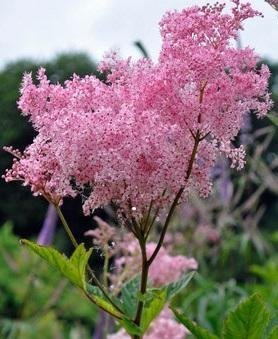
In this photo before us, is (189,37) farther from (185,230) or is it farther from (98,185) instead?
(185,230)

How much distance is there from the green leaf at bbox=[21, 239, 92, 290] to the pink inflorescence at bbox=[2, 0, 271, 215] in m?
0.08

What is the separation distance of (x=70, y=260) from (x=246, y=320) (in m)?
0.28

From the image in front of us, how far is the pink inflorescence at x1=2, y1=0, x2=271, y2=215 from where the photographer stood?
4.38 ft

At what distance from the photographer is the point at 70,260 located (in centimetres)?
135

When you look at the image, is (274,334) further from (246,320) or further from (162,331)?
(162,331)

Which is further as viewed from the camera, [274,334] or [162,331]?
[162,331]

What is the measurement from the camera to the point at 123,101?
1381 millimetres

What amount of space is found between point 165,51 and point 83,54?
53.8 feet

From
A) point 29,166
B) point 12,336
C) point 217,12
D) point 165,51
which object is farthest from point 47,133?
point 12,336

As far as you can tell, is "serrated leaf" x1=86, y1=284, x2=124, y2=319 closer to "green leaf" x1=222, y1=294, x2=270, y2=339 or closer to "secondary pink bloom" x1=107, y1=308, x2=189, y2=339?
"green leaf" x1=222, y1=294, x2=270, y2=339

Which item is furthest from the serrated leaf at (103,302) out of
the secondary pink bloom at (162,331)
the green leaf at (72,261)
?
the secondary pink bloom at (162,331)

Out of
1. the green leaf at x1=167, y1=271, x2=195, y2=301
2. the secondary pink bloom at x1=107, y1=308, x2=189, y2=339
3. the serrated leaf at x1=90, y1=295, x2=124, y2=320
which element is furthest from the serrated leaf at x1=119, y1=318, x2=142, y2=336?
the secondary pink bloom at x1=107, y1=308, x2=189, y2=339

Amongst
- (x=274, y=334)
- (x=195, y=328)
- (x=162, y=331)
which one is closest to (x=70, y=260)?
(x=195, y=328)

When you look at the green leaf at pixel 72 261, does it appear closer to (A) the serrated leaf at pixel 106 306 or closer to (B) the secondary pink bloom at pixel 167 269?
(A) the serrated leaf at pixel 106 306
